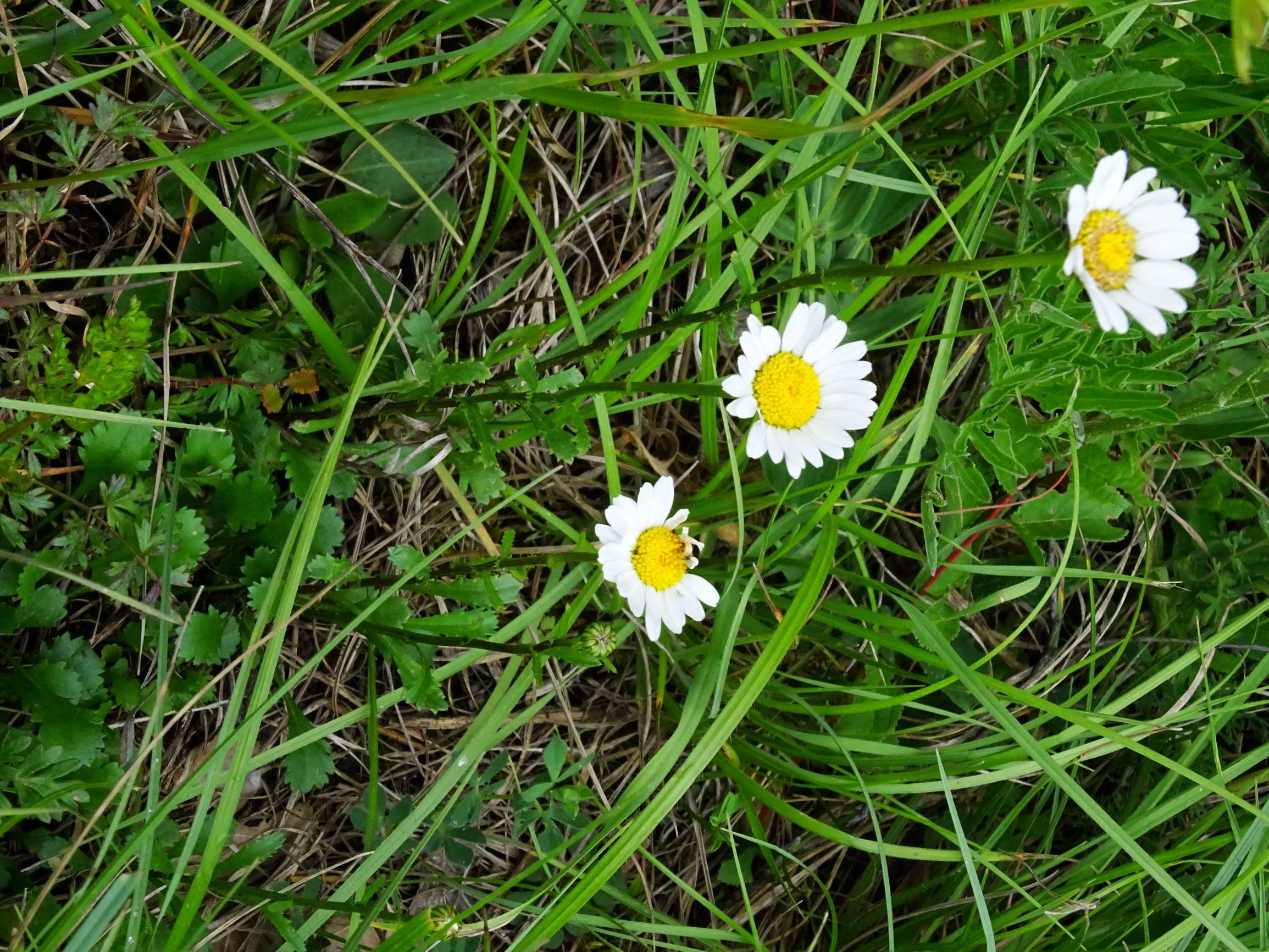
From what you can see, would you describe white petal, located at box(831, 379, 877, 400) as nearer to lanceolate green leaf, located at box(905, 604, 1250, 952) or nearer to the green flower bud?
lanceolate green leaf, located at box(905, 604, 1250, 952)

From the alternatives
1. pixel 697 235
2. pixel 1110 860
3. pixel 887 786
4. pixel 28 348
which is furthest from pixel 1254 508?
pixel 28 348

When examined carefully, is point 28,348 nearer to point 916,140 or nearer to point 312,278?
point 312,278

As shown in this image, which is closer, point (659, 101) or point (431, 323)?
point (431, 323)

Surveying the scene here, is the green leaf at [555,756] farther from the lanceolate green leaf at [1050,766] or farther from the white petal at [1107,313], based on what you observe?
the white petal at [1107,313]

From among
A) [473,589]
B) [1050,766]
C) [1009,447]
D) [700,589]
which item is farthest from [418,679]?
[1009,447]

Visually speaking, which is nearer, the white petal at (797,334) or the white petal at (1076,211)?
the white petal at (1076,211)

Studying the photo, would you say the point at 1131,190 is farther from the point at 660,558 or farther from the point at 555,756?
the point at 555,756

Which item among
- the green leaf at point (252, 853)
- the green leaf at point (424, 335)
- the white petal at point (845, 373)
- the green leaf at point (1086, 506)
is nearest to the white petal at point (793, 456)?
the white petal at point (845, 373)
